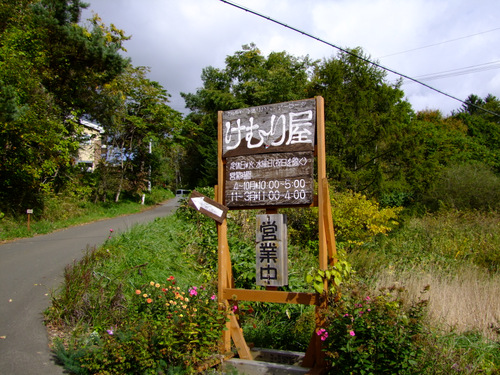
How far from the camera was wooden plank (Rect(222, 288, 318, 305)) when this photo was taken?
14.5 ft

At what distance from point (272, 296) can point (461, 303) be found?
3000mm

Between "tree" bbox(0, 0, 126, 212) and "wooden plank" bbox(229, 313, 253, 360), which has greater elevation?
"tree" bbox(0, 0, 126, 212)

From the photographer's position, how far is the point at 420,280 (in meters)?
6.95

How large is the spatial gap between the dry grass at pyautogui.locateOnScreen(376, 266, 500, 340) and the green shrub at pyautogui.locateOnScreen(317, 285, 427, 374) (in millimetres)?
1462

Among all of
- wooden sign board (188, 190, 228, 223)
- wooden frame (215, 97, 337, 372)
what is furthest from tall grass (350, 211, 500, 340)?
wooden sign board (188, 190, 228, 223)

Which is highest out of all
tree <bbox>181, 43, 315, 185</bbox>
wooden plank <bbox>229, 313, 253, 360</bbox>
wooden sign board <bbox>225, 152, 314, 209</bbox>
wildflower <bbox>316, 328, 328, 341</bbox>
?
tree <bbox>181, 43, 315, 185</bbox>

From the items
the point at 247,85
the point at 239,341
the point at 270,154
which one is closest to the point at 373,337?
the point at 239,341

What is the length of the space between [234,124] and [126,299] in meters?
2.78

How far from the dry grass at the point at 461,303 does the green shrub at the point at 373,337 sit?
1.46m

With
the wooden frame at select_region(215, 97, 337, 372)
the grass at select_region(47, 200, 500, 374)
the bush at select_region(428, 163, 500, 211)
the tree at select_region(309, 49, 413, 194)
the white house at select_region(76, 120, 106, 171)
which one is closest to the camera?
the wooden frame at select_region(215, 97, 337, 372)

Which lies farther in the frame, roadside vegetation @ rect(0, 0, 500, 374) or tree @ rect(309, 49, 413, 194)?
tree @ rect(309, 49, 413, 194)

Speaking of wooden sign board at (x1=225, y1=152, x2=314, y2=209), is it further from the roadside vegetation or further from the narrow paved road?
the narrow paved road

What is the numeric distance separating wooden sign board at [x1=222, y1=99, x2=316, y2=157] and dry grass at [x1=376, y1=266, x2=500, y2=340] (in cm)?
257

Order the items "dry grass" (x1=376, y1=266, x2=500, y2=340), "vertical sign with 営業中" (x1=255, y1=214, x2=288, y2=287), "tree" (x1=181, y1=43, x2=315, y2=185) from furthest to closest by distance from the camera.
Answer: "tree" (x1=181, y1=43, x2=315, y2=185), "dry grass" (x1=376, y1=266, x2=500, y2=340), "vertical sign with 営業中" (x1=255, y1=214, x2=288, y2=287)
